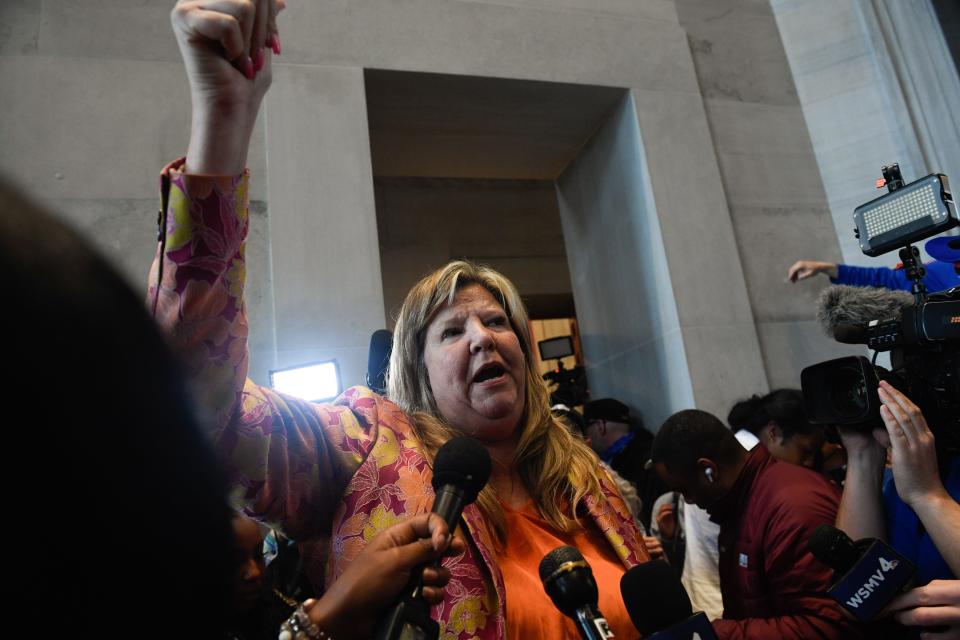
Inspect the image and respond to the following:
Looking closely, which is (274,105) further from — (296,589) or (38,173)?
(296,589)

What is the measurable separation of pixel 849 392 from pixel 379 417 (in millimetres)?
1343

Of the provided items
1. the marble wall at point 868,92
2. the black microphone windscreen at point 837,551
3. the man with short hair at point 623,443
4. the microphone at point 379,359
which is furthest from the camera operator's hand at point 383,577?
the marble wall at point 868,92

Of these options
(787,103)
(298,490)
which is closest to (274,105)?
(298,490)

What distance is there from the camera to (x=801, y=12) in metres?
5.66

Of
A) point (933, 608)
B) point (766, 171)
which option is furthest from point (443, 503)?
A: point (766, 171)

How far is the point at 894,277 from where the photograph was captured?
366 cm

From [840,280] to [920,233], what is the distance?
6.81ft

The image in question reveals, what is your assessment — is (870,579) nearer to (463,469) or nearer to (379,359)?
(463,469)

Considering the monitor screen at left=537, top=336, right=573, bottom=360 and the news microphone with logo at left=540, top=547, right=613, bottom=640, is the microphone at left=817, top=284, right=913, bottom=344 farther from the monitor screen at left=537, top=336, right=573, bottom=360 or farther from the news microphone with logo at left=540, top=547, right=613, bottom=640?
the monitor screen at left=537, top=336, right=573, bottom=360

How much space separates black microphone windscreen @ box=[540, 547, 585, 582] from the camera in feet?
3.65

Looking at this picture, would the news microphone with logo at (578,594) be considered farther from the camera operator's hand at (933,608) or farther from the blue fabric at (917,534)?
the blue fabric at (917,534)

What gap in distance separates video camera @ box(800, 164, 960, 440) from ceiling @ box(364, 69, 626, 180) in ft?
10.0

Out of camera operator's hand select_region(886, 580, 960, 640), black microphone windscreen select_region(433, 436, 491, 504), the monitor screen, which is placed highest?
the monitor screen

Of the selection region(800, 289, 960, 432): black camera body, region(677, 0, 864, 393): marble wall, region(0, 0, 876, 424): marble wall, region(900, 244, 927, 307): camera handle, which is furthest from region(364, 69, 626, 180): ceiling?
region(800, 289, 960, 432): black camera body
